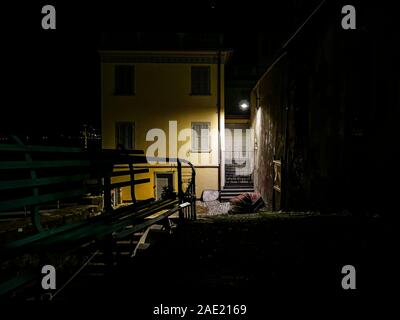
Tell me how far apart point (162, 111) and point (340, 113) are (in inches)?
478

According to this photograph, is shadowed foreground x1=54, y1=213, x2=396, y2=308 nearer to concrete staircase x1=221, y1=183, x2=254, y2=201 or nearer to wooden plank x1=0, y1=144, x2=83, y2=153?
wooden plank x1=0, y1=144, x2=83, y2=153

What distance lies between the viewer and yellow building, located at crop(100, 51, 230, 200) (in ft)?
55.0

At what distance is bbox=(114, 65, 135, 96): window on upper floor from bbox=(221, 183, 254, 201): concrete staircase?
8.33m

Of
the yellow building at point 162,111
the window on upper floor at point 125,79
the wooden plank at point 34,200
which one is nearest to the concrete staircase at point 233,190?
the yellow building at point 162,111

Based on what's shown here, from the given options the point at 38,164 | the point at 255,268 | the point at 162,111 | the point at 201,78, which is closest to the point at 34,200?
the point at 38,164

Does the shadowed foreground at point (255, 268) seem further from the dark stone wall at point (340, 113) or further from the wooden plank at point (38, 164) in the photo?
the dark stone wall at point (340, 113)

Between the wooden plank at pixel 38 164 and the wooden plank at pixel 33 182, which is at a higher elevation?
the wooden plank at pixel 38 164

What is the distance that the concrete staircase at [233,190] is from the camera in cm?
1651

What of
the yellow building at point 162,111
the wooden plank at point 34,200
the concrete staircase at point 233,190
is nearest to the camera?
the wooden plank at point 34,200
